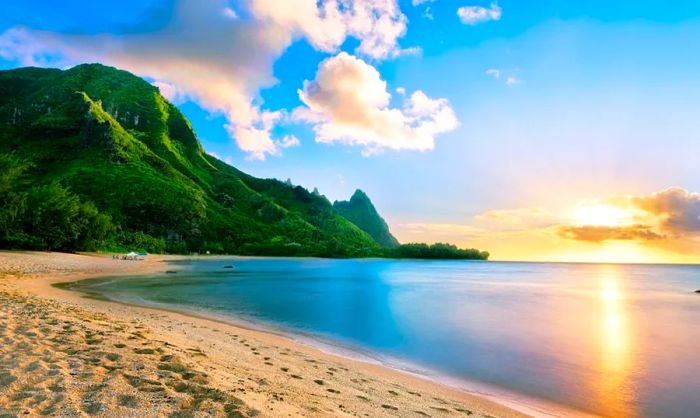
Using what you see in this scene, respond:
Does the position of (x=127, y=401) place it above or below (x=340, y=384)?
above

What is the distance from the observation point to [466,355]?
811 inches

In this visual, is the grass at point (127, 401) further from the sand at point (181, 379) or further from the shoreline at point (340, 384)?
the shoreline at point (340, 384)

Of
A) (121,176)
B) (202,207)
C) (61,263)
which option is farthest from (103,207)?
(61,263)

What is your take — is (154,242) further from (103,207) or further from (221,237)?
(221,237)

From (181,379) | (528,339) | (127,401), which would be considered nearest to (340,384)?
(181,379)

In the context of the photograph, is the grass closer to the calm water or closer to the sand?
the sand

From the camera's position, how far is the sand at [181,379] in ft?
23.9

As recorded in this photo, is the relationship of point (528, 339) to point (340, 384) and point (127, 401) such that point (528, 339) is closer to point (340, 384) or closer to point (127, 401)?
point (340, 384)

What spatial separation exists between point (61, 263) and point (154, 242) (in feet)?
318

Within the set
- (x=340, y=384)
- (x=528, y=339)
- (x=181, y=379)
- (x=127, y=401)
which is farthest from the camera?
(x=528, y=339)

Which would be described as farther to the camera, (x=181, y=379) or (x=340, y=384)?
(x=340, y=384)

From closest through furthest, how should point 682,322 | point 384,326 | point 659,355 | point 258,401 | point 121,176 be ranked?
point 258,401 → point 659,355 → point 384,326 → point 682,322 → point 121,176

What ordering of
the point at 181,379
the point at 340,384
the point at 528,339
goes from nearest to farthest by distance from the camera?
the point at 181,379
the point at 340,384
the point at 528,339

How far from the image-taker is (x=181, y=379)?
347 inches
